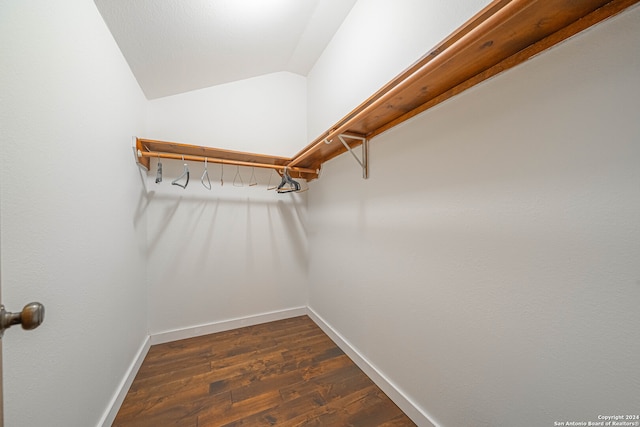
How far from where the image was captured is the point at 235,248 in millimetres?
2242

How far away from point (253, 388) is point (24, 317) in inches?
54.8

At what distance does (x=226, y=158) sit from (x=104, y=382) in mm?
1713

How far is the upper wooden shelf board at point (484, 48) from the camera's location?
2.08 ft

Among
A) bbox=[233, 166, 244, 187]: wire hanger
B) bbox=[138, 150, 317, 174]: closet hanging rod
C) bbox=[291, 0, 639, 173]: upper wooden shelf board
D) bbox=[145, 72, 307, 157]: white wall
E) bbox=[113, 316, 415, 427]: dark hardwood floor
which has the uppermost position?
bbox=[145, 72, 307, 157]: white wall

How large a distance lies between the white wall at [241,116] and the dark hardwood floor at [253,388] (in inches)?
75.7

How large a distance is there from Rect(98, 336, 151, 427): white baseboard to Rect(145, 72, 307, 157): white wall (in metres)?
1.84

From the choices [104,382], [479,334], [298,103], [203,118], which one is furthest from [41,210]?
[298,103]

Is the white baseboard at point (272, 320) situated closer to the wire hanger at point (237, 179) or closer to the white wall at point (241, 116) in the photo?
the wire hanger at point (237, 179)

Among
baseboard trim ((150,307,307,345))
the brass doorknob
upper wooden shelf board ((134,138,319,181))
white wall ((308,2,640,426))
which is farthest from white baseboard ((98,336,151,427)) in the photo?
white wall ((308,2,640,426))

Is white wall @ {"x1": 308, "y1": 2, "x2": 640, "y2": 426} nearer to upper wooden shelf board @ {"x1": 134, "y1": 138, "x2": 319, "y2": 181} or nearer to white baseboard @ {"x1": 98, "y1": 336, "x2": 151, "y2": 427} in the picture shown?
upper wooden shelf board @ {"x1": 134, "y1": 138, "x2": 319, "y2": 181}

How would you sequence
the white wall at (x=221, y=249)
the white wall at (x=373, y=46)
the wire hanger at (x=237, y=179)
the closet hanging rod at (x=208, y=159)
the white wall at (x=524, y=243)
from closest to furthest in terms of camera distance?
Answer: the white wall at (x=524, y=243)
the white wall at (x=373, y=46)
the closet hanging rod at (x=208, y=159)
the white wall at (x=221, y=249)
the wire hanger at (x=237, y=179)

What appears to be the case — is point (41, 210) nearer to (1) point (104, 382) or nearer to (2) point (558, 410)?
(1) point (104, 382)

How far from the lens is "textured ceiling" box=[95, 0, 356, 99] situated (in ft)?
4.19

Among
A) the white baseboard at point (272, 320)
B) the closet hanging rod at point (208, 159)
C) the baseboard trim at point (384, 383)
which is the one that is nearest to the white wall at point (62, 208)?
the white baseboard at point (272, 320)
